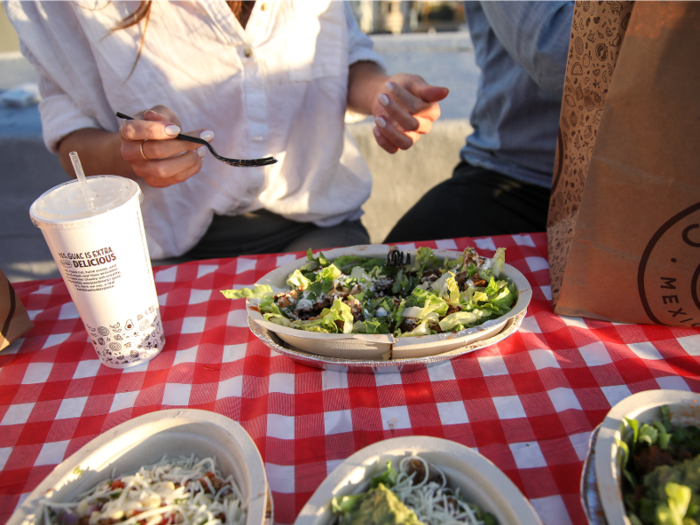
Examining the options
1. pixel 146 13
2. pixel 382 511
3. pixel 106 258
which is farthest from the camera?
pixel 146 13

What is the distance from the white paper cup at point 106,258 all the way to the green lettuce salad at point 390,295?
17cm

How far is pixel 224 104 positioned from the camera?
1445 mm

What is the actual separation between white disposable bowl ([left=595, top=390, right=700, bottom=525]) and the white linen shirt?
1.18 m

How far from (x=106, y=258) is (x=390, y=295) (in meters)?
0.53

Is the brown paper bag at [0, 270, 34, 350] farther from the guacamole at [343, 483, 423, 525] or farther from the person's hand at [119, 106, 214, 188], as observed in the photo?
the guacamole at [343, 483, 423, 525]

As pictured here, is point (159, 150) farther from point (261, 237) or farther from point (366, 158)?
point (366, 158)

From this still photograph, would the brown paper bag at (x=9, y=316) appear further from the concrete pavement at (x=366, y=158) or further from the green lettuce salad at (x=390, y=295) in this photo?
the concrete pavement at (x=366, y=158)

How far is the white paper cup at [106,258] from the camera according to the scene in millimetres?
722

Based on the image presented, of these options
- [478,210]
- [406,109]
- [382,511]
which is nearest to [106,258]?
[382,511]

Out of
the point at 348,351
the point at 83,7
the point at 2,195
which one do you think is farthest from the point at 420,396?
the point at 2,195

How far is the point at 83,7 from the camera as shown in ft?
4.09

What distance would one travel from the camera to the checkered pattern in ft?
2.28

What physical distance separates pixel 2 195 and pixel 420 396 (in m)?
2.40

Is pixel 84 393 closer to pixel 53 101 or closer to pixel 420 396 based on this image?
pixel 420 396
